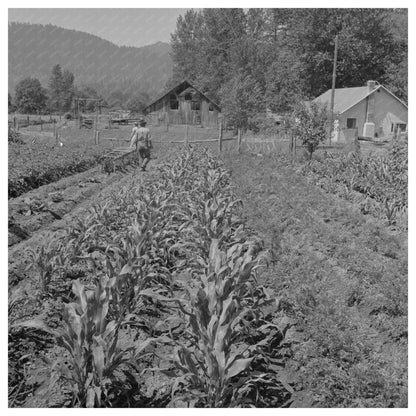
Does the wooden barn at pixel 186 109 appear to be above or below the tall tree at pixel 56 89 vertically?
below

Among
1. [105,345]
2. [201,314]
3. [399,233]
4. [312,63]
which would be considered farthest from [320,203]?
[312,63]

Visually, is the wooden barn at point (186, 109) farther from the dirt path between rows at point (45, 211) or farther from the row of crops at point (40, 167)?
the dirt path between rows at point (45, 211)

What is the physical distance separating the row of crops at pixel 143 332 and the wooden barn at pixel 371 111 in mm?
29788

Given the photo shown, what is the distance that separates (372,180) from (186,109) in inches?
1164

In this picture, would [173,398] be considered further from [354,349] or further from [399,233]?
[399,233]

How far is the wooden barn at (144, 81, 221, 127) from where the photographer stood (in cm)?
3859

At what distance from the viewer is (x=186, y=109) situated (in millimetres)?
38750

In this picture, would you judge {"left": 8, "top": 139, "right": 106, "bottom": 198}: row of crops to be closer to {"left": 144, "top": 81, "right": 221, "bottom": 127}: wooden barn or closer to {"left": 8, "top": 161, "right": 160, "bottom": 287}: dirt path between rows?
{"left": 8, "top": 161, "right": 160, "bottom": 287}: dirt path between rows

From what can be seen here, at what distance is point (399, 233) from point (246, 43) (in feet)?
111

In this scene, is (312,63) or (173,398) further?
(312,63)

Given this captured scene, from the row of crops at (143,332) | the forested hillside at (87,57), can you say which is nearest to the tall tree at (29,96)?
the row of crops at (143,332)

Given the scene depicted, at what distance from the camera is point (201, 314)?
11.3 feet

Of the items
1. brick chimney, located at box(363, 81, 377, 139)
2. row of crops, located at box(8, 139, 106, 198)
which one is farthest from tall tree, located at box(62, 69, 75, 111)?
row of crops, located at box(8, 139, 106, 198)

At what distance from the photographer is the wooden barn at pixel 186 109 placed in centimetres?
3859
